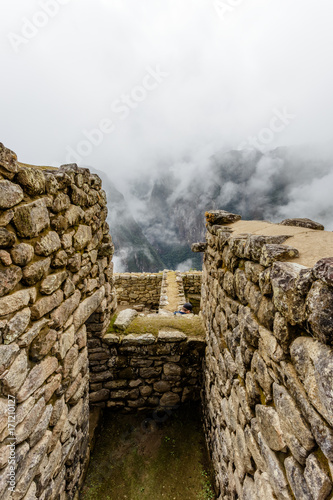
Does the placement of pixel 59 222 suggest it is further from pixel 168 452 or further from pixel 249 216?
pixel 249 216

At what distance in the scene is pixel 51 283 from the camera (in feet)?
6.95

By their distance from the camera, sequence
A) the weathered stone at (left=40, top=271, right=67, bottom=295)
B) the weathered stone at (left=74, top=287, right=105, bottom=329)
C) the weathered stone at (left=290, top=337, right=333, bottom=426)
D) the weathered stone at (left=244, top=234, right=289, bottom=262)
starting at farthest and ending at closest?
the weathered stone at (left=74, top=287, right=105, bottom=329)
the weathered stone at (left=40, top=271, right=67, bottom=295)
the weathered stone at (left=244, top=234, right=289, bottom=262)
the weathered stone at (left=290, top=337, right=333, bottom=426)

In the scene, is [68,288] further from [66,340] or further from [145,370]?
[145,370]

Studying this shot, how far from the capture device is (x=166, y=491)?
323cm

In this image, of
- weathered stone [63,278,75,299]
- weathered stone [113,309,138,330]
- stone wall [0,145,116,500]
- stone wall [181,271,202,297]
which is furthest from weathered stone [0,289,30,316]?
stone wall [181,271,202,297]

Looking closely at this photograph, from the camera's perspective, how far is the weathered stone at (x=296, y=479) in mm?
1080

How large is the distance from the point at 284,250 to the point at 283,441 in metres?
1.20

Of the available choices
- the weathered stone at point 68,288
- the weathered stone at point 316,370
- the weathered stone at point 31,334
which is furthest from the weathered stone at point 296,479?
the weathered stone at point 68,288

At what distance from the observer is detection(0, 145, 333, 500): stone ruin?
3.64ft

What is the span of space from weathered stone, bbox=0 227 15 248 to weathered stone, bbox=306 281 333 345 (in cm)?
194

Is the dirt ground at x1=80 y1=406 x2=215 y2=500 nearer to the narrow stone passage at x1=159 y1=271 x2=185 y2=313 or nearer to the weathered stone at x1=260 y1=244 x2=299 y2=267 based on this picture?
the narrow stone passage at x1=159 y1=271 x2=185 y2=313

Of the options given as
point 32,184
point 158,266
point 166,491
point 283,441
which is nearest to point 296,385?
point 283,441

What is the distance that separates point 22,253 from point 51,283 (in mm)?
511

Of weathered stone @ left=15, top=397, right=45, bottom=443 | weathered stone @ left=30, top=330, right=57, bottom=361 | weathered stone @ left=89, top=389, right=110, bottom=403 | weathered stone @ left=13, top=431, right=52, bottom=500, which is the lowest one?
weathered stone @ left=89, top=389, right=110, bottom=403
